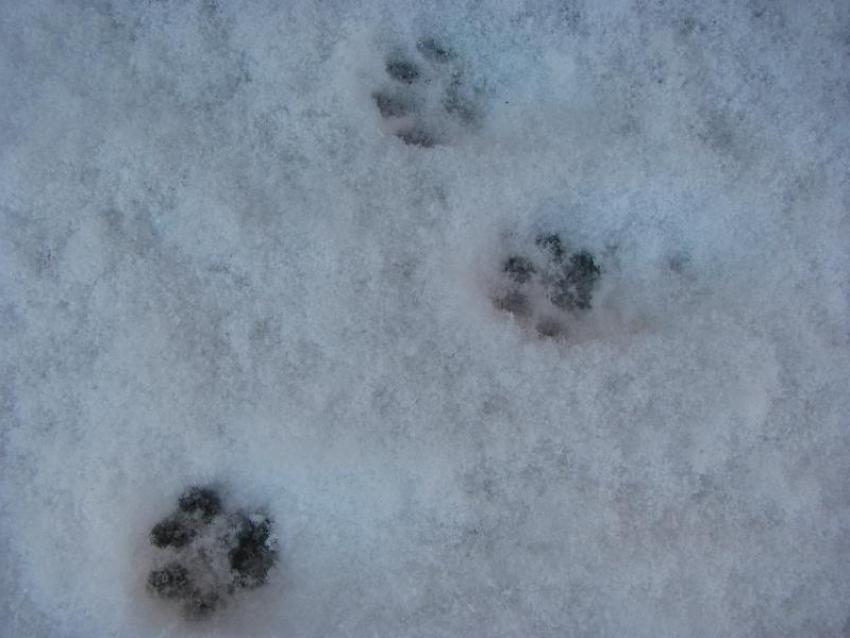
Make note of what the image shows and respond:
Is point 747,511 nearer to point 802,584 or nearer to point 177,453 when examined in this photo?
point 802,584

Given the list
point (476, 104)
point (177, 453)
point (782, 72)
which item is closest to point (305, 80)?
point (476, 104)

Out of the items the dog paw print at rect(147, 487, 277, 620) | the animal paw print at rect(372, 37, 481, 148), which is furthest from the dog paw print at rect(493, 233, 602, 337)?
the dog paw print at rect(147, 487, 277, 620)

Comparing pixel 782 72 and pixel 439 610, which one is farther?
pixel 782 72

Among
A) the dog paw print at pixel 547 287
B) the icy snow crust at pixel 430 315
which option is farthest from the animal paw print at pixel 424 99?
the dog paw print at pixel 547 287

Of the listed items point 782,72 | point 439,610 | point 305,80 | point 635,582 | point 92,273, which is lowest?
point 439,610

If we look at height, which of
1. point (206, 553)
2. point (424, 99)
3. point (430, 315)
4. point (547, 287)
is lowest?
point (206, 553)

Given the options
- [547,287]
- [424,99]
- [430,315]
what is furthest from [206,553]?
[424,99]

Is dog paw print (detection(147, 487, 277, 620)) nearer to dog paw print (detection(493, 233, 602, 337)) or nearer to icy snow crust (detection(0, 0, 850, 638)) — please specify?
icy snow crust (detection(0, 0, 850, 638))

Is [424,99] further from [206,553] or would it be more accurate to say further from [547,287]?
[206,553]
